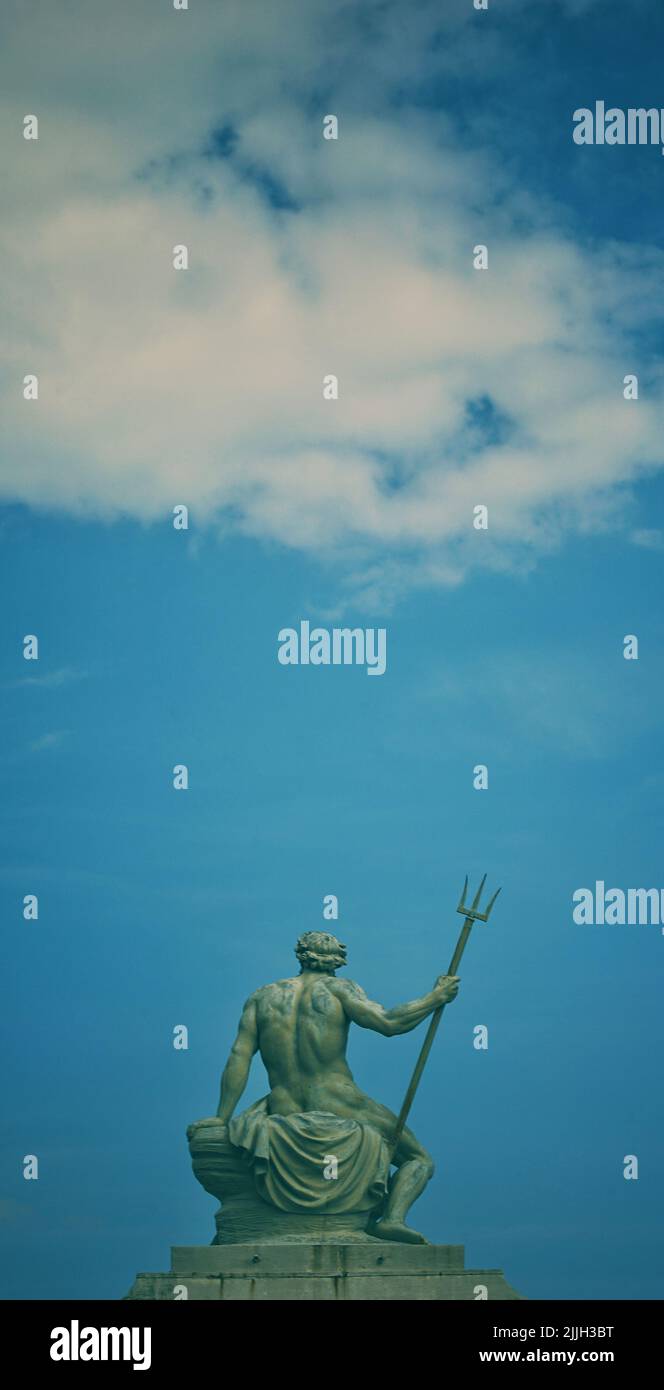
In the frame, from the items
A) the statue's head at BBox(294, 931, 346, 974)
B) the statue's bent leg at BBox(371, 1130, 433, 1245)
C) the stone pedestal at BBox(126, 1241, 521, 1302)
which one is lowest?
the stone pedestal at BBox(126, 1241, 521, 1302)

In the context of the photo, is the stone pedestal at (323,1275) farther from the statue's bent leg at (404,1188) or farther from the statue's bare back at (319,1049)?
the statue's bare back at (319,1049)

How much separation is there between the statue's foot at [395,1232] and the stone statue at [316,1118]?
1cm

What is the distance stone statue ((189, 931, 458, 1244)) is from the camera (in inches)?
1297

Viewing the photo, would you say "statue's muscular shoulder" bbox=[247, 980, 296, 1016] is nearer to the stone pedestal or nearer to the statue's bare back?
the statue's bare back

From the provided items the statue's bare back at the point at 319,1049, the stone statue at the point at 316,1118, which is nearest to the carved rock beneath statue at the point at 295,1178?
the stone statue at the point at 316,1118

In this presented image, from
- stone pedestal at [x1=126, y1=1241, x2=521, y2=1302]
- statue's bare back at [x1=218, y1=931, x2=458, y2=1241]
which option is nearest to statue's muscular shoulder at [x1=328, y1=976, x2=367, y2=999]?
statue's bare back at [x1=218, y1=931, x2=458, y2=1241]

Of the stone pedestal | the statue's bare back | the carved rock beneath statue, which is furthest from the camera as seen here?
the statue's bare back

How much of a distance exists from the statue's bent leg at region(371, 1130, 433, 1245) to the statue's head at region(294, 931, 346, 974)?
254cm

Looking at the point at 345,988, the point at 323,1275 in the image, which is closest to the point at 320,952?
the point at 345,988
